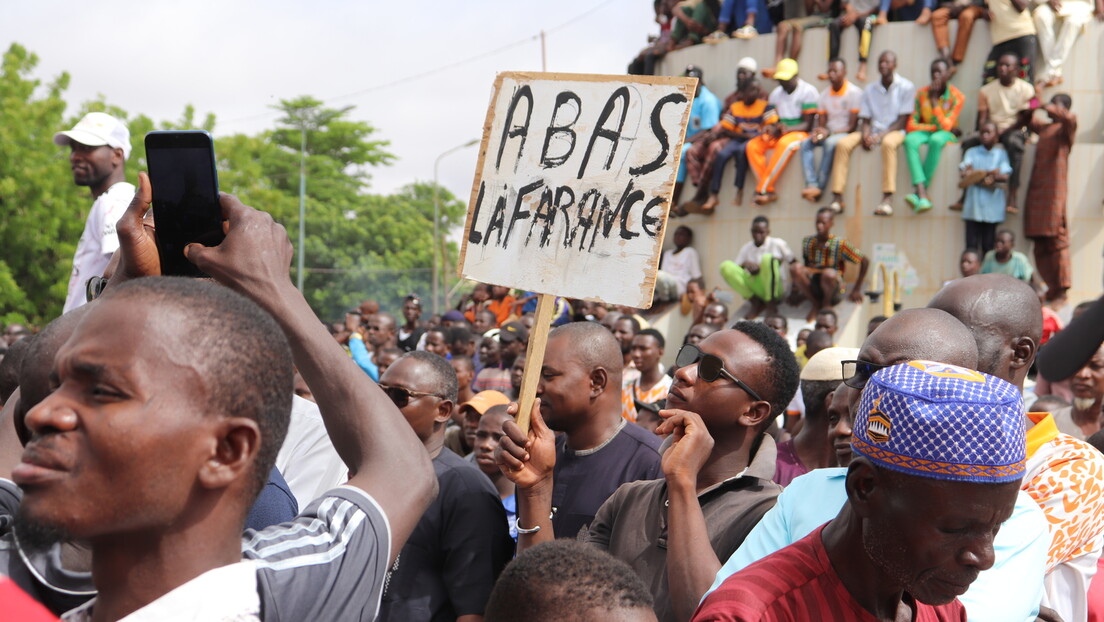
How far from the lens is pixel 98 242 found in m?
5.41

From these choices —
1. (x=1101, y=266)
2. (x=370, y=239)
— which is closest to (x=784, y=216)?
(x=1101, y=266)

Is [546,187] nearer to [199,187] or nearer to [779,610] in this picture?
[199,187]

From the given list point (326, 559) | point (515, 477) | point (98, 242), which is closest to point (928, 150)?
point (98, 242)

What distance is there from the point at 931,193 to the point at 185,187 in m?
14.2

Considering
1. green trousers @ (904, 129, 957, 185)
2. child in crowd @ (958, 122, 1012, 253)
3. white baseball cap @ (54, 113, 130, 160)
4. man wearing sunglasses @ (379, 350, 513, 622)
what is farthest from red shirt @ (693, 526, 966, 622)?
green trousers @ (904, 129, 957, 185)

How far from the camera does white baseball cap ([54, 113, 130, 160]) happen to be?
18.1 feet

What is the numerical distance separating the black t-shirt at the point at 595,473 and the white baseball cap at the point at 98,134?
2869mm

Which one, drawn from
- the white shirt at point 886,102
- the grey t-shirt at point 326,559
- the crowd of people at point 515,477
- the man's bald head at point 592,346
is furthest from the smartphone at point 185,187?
the white shirt at point 886,102

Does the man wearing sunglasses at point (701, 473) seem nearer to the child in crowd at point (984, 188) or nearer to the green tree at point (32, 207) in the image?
the child in crowd at point (984, 188)

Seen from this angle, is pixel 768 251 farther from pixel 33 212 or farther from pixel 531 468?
pixel 33 212

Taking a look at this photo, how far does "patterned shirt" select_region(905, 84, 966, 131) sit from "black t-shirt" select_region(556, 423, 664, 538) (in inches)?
468

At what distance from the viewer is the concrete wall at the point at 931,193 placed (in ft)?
49.1

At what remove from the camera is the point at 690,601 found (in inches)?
115

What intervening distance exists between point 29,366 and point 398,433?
3.33 feet
